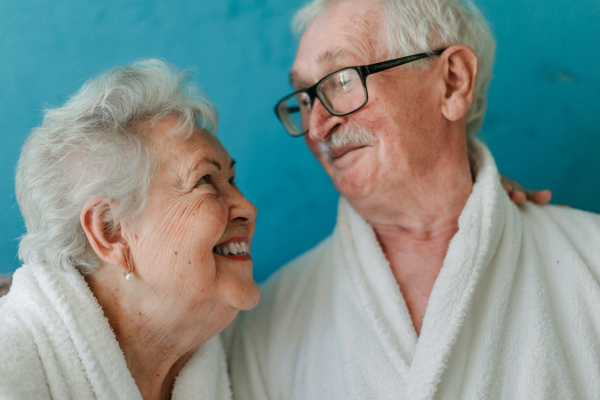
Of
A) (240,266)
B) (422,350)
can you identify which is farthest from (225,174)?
(422,350)

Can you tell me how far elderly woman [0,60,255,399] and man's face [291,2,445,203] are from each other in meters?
0.39

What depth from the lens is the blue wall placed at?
167 cm

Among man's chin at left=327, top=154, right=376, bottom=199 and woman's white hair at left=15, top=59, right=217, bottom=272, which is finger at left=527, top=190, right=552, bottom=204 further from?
woman's white hair at left=15, top=59, right=217, bottom=272

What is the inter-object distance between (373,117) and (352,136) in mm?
77

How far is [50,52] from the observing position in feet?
5.28

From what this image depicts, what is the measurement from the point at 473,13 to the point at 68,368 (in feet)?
4.85

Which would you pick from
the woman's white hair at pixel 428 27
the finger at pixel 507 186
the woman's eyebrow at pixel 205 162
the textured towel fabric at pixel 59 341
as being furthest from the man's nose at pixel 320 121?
the textured towel fabric at pixel 59 341

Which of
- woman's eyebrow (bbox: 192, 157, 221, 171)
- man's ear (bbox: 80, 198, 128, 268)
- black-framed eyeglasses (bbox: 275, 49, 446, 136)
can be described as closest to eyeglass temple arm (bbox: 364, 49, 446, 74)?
black-framed eyeglasses (bbox: 275, 49, 446, 136)

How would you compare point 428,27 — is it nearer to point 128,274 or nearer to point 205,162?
point 205,162

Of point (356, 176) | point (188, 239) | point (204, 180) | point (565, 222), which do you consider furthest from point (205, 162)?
point (565, 222)

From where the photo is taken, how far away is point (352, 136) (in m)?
1.44

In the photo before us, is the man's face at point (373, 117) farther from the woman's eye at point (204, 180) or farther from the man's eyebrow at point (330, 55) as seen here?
the woman's eye at point (204, 180)

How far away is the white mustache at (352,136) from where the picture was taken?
142 centimetres

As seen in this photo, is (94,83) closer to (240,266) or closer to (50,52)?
(50,52)
